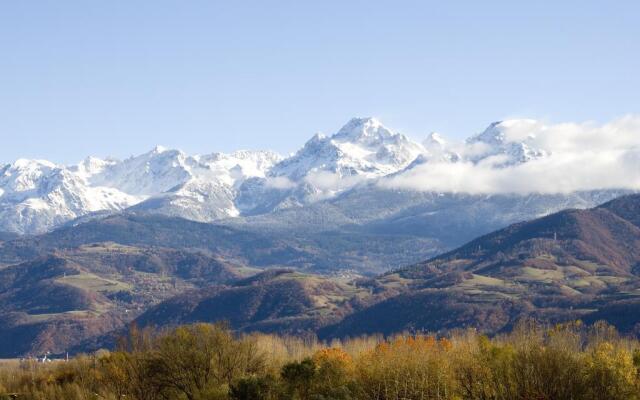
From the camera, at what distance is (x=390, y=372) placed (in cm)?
12800

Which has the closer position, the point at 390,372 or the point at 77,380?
the point at 390,372

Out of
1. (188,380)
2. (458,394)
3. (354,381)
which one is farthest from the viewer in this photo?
(188,380)

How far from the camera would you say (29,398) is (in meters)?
159

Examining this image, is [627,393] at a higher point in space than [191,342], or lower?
lower

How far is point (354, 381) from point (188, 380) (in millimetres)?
28590

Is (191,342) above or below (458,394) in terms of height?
above

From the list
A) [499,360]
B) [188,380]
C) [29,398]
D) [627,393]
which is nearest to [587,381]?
[627,393]

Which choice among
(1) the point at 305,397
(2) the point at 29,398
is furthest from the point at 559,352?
(2) the point at 29,398

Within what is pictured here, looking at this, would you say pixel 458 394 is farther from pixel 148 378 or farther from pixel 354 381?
pixel 148 378

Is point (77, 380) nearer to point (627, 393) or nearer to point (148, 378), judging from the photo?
point (148, 378)

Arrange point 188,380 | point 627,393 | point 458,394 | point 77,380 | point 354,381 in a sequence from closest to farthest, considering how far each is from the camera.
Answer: point 627,393 < point 458,394 < point 354,381 < point 188,380 < point 77,380

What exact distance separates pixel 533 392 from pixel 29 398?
85.9 m

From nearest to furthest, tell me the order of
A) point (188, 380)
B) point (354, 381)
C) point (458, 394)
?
point (458, 394) < point (354, 381) < point (188, 380)

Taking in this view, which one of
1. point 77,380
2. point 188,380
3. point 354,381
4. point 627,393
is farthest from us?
point 77,380
